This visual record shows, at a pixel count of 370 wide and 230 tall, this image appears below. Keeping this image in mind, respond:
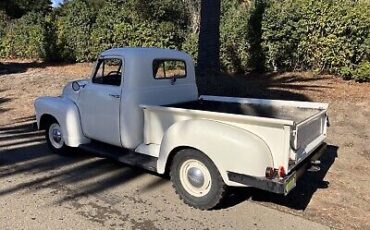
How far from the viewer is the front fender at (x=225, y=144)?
13.5ft

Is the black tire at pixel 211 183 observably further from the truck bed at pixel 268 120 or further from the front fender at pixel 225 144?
the truck bed at pixel 268 120

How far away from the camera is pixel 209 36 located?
1104cm

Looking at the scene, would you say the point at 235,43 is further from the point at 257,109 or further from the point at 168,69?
the point at 257,109

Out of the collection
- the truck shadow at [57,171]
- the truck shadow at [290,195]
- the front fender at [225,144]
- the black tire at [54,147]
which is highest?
the front fender at [225,144]

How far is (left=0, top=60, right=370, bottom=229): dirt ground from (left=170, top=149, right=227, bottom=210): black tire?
0.88ft

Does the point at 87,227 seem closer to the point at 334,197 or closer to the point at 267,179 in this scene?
the point at 267,179

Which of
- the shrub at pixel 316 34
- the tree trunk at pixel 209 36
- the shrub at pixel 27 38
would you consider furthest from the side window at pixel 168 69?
the shrub at pixel 27 38

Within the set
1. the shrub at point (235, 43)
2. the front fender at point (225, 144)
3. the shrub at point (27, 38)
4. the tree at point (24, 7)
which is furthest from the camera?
the tree at point (24, 7)

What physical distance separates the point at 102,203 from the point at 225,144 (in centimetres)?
159

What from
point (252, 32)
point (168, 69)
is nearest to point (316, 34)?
point (252, 32)

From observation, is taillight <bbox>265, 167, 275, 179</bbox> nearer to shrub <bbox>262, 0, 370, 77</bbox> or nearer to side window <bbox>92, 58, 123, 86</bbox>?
side window <bbox>92, 58, 123, 86</bbox>

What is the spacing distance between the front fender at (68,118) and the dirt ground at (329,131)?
75 centimetres

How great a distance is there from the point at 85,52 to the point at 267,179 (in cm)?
1531

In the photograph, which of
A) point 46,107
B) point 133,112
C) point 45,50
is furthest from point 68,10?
point 133,112
